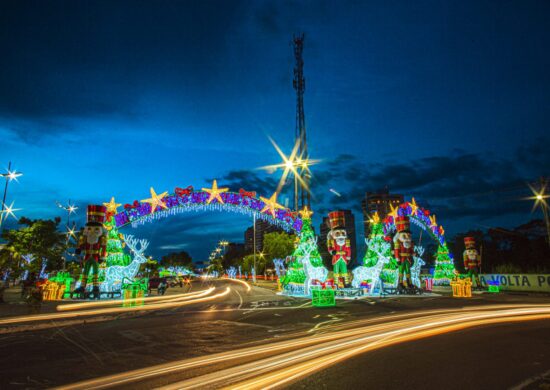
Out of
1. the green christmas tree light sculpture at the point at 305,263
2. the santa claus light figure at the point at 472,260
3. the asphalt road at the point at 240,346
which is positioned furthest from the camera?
the santa claus light figure at the point at 472,260

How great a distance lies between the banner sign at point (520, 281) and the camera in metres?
24.7

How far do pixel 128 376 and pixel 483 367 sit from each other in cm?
581

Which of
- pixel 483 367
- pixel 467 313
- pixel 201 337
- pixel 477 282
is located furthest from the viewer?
pixel 477 282

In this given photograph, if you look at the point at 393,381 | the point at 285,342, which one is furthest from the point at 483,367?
the point at 285,342

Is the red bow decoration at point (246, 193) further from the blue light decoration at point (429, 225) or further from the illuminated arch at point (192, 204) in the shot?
the blue light decoration at point (429, 225)

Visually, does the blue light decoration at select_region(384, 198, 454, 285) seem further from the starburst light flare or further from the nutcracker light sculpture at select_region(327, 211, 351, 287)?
the starburst light flare

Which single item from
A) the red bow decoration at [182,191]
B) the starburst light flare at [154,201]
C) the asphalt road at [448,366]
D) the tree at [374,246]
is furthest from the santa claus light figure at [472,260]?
the starburst light flare at [154,201]

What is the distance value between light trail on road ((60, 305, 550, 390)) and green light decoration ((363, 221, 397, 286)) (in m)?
11.8

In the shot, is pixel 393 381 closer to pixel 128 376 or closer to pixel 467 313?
pixel 128 376

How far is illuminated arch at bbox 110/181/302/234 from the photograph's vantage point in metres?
21.9

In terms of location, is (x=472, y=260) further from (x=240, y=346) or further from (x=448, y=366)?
(x=240, y=346)

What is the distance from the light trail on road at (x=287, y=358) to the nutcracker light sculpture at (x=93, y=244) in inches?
646

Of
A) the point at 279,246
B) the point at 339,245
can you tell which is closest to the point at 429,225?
the point at 339,245

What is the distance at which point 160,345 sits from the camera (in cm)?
802
